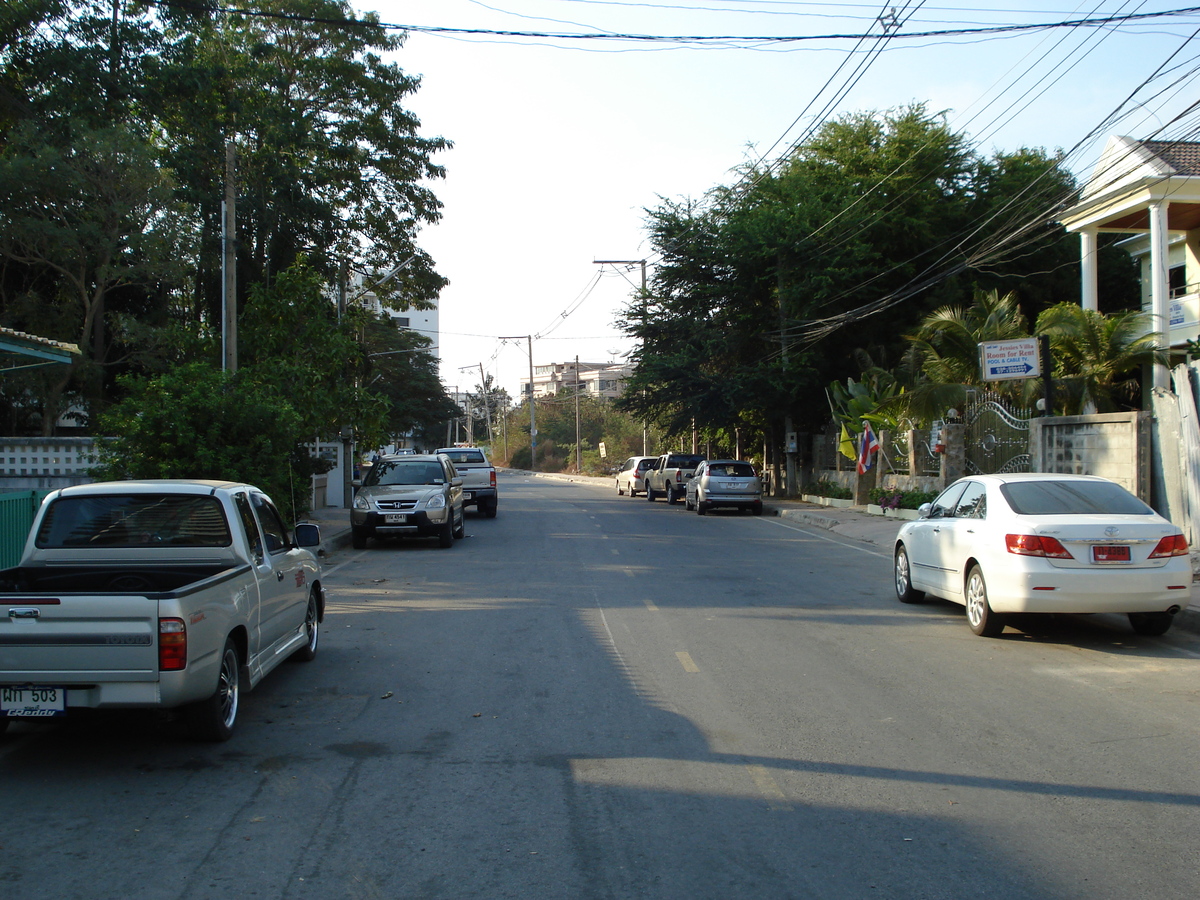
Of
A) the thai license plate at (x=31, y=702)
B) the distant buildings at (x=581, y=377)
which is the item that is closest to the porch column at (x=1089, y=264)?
the thai license plate at (x=31, y=702)

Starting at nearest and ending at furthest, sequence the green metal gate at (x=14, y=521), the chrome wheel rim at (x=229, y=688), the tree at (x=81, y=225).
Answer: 1. the chrome wheel rim at (x=229, y=688)
2. the green metal gate at (x=14, y=521)
3. the tree at (x=81, y=225)

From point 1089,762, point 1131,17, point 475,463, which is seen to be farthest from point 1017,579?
point 475,463

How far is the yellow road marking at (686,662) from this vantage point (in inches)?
333

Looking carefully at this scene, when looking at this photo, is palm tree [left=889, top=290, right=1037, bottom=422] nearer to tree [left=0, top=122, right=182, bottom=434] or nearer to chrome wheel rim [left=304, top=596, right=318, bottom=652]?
chrome wheel rim [left=304, top=596, right=318, bottom=652]

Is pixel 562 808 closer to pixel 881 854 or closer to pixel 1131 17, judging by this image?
pixel 881 854

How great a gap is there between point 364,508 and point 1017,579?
12534mm

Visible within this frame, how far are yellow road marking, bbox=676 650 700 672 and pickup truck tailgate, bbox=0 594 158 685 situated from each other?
4304mm

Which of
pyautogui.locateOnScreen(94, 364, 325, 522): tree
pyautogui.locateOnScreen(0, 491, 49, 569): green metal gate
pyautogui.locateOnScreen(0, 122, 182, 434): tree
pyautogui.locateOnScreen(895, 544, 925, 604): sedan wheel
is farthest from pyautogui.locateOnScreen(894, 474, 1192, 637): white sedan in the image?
pyautogui.locateOnScreen(0, 122, 182, 434): tree

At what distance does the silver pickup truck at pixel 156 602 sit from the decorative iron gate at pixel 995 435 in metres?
16.0

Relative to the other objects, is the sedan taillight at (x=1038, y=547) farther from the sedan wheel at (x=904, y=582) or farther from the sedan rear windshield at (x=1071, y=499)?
the sedan wheel at (x=904, y=582)

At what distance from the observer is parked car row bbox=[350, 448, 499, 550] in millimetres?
18672

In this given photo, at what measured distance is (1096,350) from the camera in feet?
69.0

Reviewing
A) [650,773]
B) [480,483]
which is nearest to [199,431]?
[650,773]

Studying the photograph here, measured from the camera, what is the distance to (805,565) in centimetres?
1623
